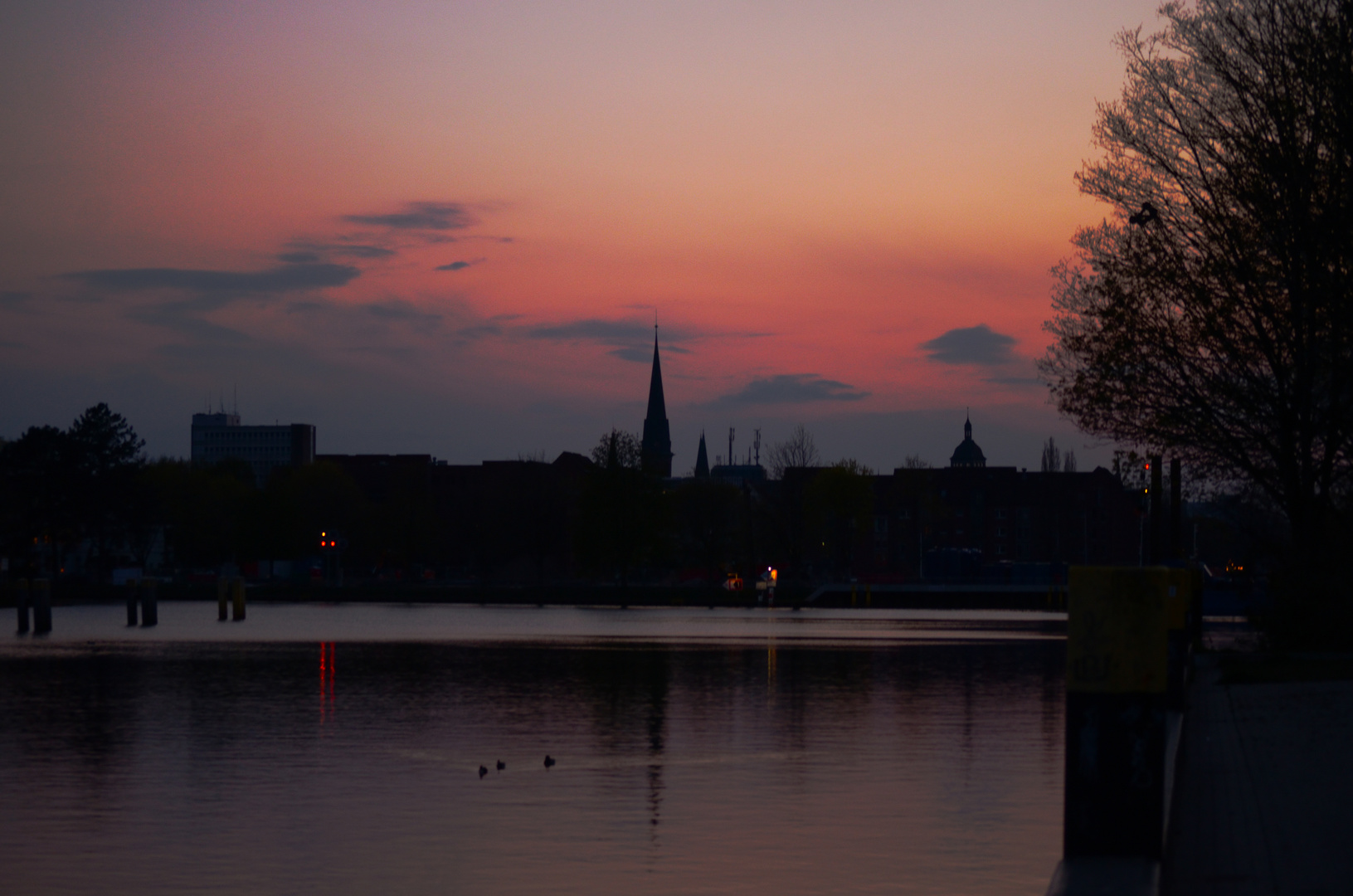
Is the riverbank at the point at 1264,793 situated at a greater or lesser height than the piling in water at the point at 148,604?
greater

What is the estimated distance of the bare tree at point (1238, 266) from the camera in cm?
2942

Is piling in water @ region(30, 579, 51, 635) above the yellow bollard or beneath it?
beneath

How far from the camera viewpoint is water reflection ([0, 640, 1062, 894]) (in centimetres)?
1088

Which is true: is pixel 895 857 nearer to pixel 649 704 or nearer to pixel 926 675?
pixel 649 704

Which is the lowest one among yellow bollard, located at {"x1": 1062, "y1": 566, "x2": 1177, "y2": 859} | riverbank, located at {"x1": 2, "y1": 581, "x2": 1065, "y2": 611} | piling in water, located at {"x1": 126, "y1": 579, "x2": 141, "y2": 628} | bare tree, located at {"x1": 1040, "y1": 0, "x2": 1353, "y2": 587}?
riverbank, located at {"x1": 2, "y1": 581, "x2": 1065, "y2": 611}

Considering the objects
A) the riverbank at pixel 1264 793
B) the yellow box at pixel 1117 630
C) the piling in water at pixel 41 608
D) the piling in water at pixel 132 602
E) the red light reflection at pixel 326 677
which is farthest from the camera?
the piling in water at pixel 132 602

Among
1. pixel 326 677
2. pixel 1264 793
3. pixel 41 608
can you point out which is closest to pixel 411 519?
pixel 41 608

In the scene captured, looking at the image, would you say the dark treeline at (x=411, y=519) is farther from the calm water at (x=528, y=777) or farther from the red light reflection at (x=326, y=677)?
the calm water at (x=528, y=777)

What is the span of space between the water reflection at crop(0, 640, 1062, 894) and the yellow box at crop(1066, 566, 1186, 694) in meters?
2.88

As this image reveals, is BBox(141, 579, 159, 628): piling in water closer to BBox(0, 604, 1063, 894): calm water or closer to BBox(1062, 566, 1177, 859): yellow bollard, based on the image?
BBox(0, 604, 1063, 894): calm water

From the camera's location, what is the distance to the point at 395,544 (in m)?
137

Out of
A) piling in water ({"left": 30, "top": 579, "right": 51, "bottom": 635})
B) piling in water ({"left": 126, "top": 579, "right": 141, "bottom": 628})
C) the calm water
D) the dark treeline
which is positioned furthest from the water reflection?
the dark treeline

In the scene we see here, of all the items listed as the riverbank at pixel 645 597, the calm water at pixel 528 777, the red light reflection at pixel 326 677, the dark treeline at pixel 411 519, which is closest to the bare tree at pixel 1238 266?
the calm water at pixel 528 777

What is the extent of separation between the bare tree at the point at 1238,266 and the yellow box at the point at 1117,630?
21671 mm
